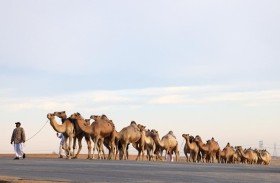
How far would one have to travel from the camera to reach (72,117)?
2894 cm

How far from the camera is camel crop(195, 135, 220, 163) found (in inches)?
1624

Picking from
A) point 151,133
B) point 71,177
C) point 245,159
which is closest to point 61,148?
point 151,133

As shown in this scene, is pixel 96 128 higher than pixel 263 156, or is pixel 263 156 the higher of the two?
pixel 96 128

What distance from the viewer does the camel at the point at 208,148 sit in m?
41.2

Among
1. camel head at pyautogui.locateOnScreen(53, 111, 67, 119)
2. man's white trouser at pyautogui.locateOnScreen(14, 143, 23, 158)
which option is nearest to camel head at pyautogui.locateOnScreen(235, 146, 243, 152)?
camel head at pyautogui.locateOnScreen(53, 111, 67, 119)

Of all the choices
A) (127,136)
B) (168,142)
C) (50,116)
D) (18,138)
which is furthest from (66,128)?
(168,142)

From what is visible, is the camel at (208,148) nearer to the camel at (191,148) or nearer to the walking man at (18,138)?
the camel at (191,148)

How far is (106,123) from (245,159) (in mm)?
22971

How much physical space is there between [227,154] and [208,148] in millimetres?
4502

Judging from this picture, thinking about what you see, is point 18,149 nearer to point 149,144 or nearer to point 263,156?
point 149,144

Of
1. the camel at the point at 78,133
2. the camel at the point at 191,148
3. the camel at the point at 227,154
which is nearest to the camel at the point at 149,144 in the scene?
the camel at the point at 191,148

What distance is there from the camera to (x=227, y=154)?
45.9 metres

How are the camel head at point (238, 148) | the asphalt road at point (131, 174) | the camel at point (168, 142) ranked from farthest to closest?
the camel head at point (238, 148)
the camel at point (168, 142)
the asphalt road at point (131, 174)

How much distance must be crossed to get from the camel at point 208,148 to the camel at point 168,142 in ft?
5.66
